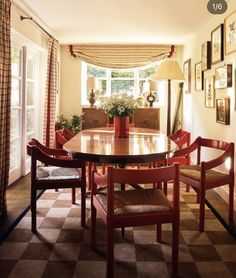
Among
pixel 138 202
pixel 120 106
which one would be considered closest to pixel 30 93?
pixel 120 106

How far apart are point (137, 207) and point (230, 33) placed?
243 cm

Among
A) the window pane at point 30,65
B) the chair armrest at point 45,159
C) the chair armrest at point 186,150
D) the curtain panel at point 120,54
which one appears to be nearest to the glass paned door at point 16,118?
the window pane at point 30,65

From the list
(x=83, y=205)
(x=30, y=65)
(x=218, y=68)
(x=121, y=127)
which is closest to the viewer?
(x=83, y=205)

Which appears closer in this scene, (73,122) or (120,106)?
(120,106)

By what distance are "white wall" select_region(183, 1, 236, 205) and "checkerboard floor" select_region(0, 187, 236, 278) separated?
44.9 inches

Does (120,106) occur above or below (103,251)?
above

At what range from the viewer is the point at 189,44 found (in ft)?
19.0

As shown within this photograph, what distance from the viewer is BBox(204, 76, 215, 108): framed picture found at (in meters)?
4.28

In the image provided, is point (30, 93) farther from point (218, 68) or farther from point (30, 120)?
point (218, 68)

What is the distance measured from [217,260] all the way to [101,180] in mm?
1023

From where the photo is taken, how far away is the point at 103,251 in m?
2.45

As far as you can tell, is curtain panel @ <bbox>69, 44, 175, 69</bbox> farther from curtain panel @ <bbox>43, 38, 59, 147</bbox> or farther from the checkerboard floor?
the checkerboard floor

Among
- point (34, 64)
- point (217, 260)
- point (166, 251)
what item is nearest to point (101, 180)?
point (166, 251)

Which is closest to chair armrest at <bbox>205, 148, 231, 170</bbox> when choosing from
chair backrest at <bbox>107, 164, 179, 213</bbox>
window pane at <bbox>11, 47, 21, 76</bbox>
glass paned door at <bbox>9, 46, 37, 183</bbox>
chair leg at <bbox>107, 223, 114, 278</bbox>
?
chair backrest at <bbox>107, 164, 179, 213</bbox>
